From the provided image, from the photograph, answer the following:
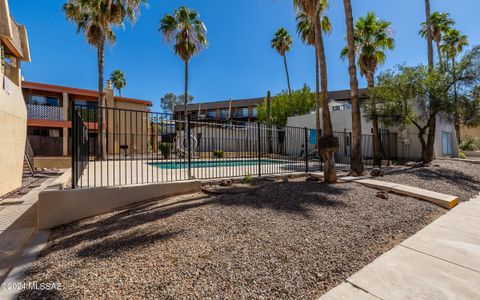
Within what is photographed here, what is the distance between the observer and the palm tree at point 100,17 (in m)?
14.8

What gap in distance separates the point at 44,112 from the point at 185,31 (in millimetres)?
13822

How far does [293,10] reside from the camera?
10633 mm

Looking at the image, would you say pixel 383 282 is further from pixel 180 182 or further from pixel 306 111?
pixel 306 111

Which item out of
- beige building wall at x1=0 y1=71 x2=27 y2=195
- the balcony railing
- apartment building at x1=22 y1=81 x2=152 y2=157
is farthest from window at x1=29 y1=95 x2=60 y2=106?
beige building wall at x1=0 y1=71 x2=27 y2=195

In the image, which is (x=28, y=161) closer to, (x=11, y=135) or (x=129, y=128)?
(x=11, y=135)

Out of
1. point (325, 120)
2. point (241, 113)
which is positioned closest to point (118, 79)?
point (241, 113)

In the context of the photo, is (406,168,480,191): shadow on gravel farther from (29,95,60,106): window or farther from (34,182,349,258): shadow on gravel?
(29,95,60,106): window

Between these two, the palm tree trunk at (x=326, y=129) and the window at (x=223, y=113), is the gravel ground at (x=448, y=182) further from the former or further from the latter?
the window at (x=223, y=113)

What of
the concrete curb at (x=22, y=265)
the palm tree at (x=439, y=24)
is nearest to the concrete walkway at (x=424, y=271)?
the concrete curb at (x=22, y=265)

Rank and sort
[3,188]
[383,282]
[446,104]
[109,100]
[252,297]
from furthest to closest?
[109,100] → [446,104] → [3,188] → [383,282] → [252,297]

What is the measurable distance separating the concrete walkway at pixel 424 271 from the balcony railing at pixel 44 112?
2509 centimetres

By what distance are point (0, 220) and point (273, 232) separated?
6.10m

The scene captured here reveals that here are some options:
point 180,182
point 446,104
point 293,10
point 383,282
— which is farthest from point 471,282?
point 446,104

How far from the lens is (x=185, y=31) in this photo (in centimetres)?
1973
